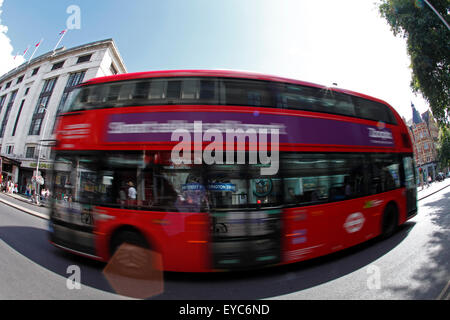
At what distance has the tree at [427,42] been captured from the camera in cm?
998

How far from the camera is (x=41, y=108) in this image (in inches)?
1039

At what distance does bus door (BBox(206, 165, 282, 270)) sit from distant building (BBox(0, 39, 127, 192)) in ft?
92.3

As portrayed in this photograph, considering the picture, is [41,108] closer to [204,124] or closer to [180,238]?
→ [204,124]

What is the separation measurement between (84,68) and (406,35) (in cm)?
3440

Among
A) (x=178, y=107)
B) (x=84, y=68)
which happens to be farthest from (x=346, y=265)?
(x=84, y=68)

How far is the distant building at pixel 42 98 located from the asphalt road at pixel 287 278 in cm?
Result: 2620

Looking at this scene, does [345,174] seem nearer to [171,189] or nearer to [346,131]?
[346,131]

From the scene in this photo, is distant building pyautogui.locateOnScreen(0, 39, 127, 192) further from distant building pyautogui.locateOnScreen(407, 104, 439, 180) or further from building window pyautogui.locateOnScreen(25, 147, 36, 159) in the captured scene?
distant building pyautogui.locateOnScreen(407, 104, 439, 180)

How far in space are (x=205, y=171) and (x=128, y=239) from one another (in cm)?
219

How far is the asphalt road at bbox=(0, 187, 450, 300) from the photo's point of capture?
10.0 feet

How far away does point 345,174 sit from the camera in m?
4.51

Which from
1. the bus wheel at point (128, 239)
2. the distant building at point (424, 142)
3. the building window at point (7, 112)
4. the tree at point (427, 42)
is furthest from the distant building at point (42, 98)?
the distant building at point (424, 142)

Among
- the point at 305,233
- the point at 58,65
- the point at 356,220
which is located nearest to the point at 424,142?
the point at 356,220

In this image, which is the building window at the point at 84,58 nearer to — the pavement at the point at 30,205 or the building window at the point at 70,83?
the building window at the point at 70,83
